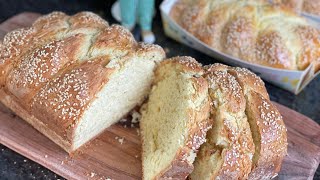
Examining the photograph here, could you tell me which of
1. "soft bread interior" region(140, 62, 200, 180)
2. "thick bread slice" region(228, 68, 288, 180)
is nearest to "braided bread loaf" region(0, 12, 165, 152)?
"soft bread interior" region(140, 62, 200, 180)

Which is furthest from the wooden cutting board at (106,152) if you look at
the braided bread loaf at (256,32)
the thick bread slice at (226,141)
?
the braided bread loaf at (256,32)

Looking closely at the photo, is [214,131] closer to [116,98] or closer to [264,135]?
[264,135]

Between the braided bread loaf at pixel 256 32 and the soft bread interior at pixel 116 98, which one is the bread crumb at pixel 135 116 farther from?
the braided bread loaf at pixel 256 32

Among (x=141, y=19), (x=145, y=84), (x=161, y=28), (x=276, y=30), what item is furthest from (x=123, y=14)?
(x=276, y=30)

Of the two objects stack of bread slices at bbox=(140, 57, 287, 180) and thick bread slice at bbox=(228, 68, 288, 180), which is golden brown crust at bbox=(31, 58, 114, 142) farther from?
thick bread slice at bbox=(228, 68, 288, 180)

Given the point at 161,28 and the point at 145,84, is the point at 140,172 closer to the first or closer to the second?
the point at 145,84

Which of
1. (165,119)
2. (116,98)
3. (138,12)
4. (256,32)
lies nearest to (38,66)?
(116,98)
